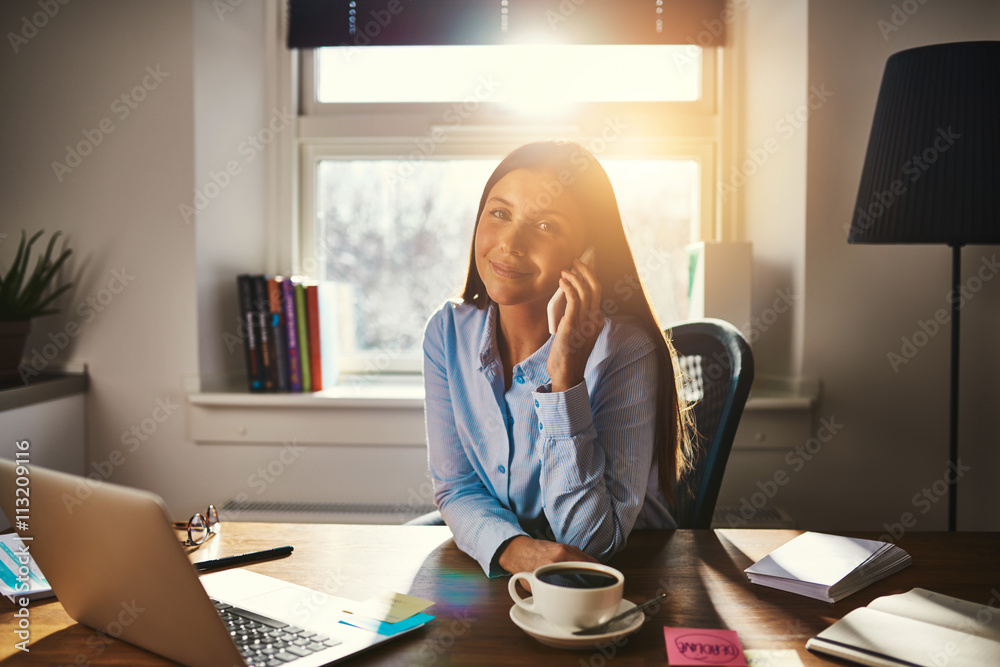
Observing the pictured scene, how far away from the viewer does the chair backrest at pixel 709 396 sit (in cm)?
142

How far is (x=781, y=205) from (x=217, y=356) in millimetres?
1827

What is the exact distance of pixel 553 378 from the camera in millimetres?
1171

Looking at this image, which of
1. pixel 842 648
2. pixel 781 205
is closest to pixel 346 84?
pixel 781 205

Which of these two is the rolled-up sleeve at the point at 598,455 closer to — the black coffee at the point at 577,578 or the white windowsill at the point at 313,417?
the black coffee at the point at 577,578

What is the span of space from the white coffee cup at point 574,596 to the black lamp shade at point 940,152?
3.95 feet

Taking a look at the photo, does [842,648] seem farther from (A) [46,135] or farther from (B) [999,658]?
(A) [46,135]

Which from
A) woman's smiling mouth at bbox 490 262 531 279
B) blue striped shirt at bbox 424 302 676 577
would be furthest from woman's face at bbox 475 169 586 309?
blue striped shirt at bbox 424 302 676 577

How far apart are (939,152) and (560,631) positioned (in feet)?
4.48

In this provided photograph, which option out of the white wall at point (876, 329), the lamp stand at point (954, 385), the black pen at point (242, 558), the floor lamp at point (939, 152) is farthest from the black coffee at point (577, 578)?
the white wall at point (876, 329)

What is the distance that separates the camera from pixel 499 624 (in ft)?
2.68

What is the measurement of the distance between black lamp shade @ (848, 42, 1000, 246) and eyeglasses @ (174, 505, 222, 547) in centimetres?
147

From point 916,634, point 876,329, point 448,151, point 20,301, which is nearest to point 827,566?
point 916,634

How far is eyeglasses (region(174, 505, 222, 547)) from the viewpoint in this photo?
3.61 ft

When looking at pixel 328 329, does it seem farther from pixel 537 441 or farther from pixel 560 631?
pixel 560 631
